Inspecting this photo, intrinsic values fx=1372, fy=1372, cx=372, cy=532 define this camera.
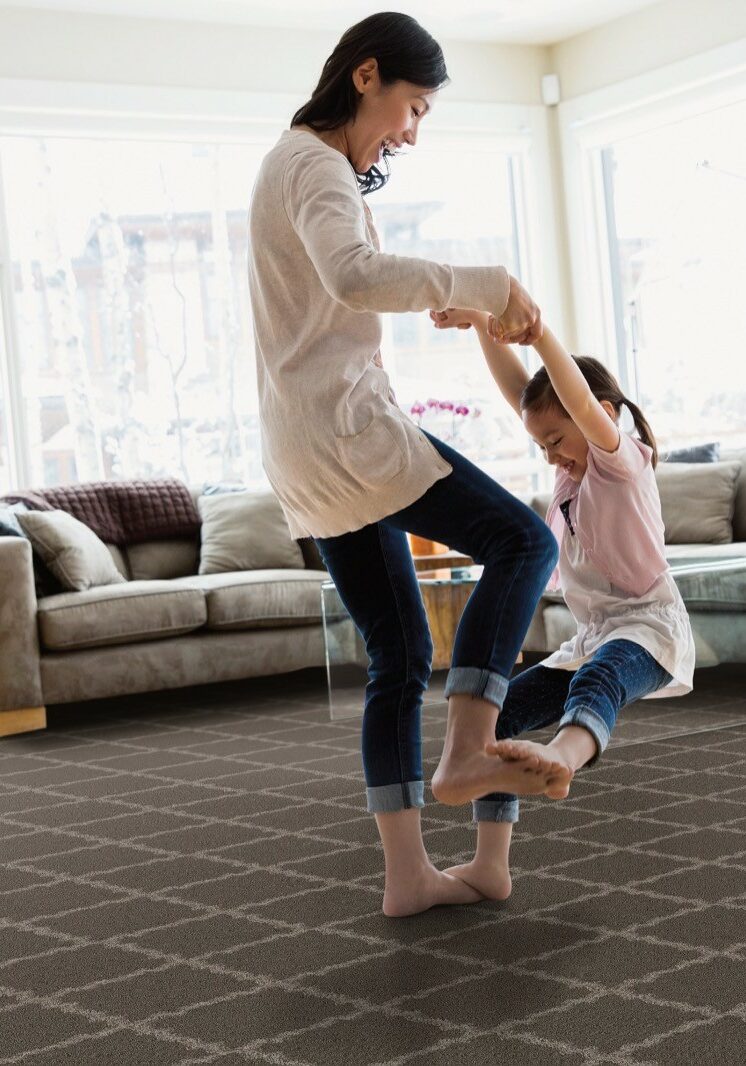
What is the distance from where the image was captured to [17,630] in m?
4.56

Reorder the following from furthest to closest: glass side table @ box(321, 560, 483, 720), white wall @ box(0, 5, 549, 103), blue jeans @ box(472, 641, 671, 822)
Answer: white wall @ box(0, 5, 549, 103)
glass side table @ box(321, 560, 483, 720)
blue jeans @ box(472, 641, 671, 822)

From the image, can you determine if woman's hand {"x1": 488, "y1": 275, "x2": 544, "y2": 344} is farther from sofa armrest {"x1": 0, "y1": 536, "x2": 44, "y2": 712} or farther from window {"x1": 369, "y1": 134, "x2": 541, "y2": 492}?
window {"x1": 369, "y1": 134, "x2": 541, "y2": 492}

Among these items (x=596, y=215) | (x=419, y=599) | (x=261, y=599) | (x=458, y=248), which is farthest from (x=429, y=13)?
(x=419, y=599)

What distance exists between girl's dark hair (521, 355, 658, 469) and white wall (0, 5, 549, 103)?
429cm

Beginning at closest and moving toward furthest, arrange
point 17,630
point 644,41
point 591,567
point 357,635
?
point 591,567, point 357,635, point 17,630, point 644,41

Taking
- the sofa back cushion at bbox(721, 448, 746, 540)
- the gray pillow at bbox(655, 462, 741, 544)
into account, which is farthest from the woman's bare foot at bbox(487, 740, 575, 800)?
the sofa back cushion at bbox(721, 448, 746, 540)

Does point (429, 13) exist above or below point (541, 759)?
above

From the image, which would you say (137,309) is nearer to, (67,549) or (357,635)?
(67,549)

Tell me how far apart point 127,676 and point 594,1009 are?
321 cm

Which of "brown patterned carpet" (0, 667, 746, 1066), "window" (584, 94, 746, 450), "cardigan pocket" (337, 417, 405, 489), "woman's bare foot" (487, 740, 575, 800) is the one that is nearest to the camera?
"brown patterned carpet" (0, 667, 746, 1066)

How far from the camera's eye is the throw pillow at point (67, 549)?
4941 mm

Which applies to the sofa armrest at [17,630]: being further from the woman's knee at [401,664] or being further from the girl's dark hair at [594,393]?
the woman's knee at [401,664]

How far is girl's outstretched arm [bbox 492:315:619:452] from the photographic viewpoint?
6.76 feet

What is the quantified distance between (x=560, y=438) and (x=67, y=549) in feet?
9.75
